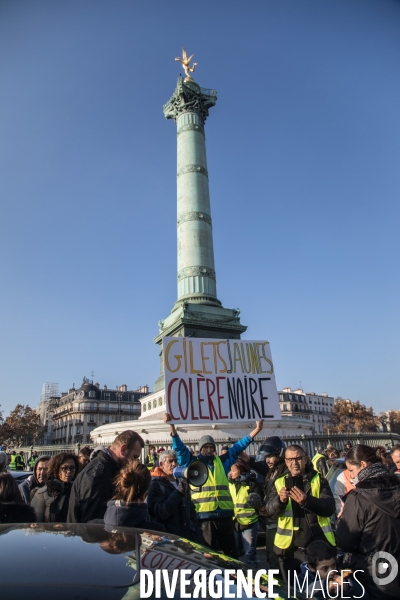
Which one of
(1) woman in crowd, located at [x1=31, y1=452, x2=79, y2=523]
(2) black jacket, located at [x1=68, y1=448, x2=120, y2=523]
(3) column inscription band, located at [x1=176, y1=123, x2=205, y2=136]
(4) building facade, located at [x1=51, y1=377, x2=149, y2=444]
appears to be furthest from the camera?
(4) building facade, located at [x1=51, y1=377, x2=149, y2=444]

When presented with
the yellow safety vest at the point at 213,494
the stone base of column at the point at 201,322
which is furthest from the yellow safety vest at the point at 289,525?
the stone base of column at the point at 201,322

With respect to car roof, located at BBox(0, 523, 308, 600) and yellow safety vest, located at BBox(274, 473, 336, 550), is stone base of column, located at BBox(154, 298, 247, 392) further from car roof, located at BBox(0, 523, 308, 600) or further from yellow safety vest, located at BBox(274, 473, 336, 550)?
car roof, located at BBox(0, 523, 308, 600)

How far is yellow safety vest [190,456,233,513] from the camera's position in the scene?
514cm

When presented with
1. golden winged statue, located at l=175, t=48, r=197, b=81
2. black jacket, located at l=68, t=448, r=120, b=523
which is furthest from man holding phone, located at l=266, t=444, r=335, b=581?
golden winged statue, located at l=175, t=48, r=197, b=81

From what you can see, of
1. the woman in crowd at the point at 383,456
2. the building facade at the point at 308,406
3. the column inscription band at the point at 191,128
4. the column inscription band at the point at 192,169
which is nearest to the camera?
the woman in crowd at the point at 383,456

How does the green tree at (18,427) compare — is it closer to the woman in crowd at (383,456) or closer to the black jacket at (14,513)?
the woman in crowd at (383,456)

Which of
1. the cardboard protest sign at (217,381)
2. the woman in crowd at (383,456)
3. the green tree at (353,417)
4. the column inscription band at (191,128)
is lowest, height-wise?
the woman in crowd at (383,456)

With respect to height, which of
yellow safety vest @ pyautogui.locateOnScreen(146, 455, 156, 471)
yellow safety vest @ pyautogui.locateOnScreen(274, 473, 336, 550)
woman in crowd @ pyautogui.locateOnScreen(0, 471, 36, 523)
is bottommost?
yellow safety vest @ pyautogui.locateOnScreen(274, 473, 336, 550)

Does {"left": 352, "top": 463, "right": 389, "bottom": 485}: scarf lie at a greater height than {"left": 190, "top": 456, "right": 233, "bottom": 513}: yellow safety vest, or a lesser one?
greater

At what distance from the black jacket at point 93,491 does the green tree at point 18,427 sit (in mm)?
61731

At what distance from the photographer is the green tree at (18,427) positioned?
5975 centimetres

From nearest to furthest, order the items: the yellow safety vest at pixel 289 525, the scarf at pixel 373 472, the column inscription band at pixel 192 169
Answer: the scarf at pixel 373 472 → the yellow safety vest at pixel 289 525 → the column inscription band at pixel 192 169

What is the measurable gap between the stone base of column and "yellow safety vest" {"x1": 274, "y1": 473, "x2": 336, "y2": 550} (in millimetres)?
17059

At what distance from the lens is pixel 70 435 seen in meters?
73.0
